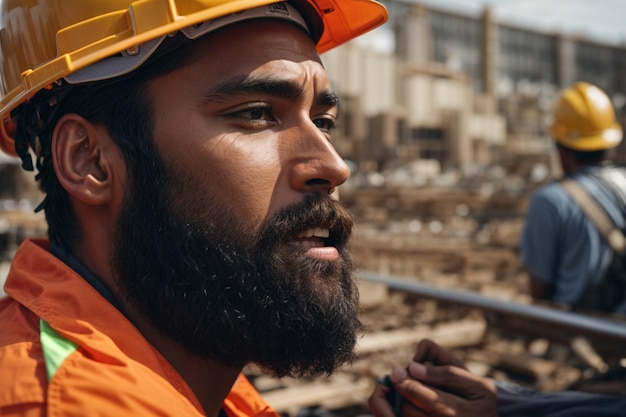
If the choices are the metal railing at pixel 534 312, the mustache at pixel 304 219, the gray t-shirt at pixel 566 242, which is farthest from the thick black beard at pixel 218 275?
the gray t-shirt at pixel 566 242

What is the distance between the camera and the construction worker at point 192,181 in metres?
1.45

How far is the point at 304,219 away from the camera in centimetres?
150

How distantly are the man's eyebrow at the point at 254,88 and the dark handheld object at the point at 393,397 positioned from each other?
80cm

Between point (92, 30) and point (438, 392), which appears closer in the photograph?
point (92, 30)

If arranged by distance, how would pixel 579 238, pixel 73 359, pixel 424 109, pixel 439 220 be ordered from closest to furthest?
pixel 73 359, pixel 579 238, pixel 439 220, pixel 424 109

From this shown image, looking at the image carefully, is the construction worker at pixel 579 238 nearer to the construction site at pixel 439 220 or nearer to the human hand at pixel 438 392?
the construction site at pixel 439 220

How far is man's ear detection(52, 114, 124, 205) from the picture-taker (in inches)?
58.7

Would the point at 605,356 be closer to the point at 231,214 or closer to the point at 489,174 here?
the point at 231,214

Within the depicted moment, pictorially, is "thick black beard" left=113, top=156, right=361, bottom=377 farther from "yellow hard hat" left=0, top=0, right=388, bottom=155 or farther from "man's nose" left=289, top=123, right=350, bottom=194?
"yellow hard hat" left=0, top=0, right=388, bottom=155

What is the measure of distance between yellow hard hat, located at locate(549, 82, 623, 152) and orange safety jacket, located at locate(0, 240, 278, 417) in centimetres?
390

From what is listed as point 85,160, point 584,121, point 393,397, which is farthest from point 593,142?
point 85,160

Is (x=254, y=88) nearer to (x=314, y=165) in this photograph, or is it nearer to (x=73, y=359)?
(x=314, y=165)

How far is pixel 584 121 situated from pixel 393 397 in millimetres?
3659

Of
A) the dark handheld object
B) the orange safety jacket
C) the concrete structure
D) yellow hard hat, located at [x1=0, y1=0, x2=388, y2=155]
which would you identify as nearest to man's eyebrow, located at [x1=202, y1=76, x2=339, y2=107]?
yellow hard hat, located at [x1=0, y1=0, x2=388, y2=155]
